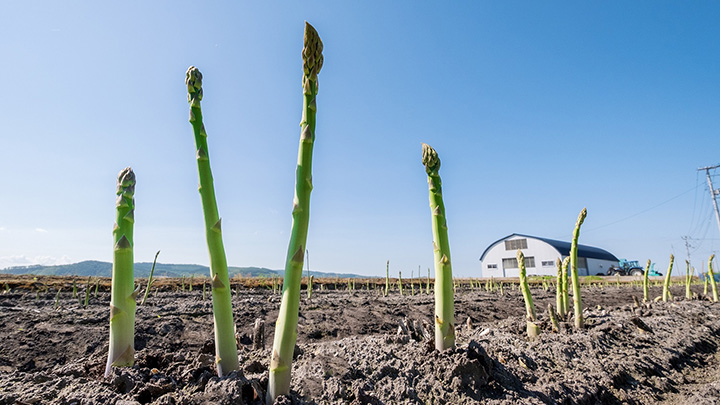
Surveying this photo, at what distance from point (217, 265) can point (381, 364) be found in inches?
60.6

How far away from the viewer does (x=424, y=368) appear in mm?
2811

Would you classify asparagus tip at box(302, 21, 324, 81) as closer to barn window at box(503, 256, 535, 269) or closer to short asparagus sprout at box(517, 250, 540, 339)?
short asparagus sprout at box(517, 250, 540, 339)

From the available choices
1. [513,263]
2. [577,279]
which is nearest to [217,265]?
[577,279]

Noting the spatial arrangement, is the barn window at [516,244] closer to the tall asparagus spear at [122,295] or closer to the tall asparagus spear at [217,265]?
the tall asparagus spear at [217,265]

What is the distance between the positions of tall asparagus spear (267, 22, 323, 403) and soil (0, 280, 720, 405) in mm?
160

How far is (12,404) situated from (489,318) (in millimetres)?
10209

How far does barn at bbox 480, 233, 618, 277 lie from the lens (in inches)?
2243

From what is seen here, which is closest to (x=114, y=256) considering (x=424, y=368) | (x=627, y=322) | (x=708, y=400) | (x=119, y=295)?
(x=119, y=295)

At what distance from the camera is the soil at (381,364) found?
7.23 feet

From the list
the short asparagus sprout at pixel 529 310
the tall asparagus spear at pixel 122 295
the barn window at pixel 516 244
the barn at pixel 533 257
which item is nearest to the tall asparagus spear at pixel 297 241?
the tall asparagus spear at pixel 122 295

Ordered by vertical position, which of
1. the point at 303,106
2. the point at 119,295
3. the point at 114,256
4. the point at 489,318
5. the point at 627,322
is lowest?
the point at 489,318

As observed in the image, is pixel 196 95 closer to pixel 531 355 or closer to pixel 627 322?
pixel 531 355

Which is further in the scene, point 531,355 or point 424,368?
point 531,355

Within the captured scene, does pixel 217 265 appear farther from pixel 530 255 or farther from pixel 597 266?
pixel 597 266
